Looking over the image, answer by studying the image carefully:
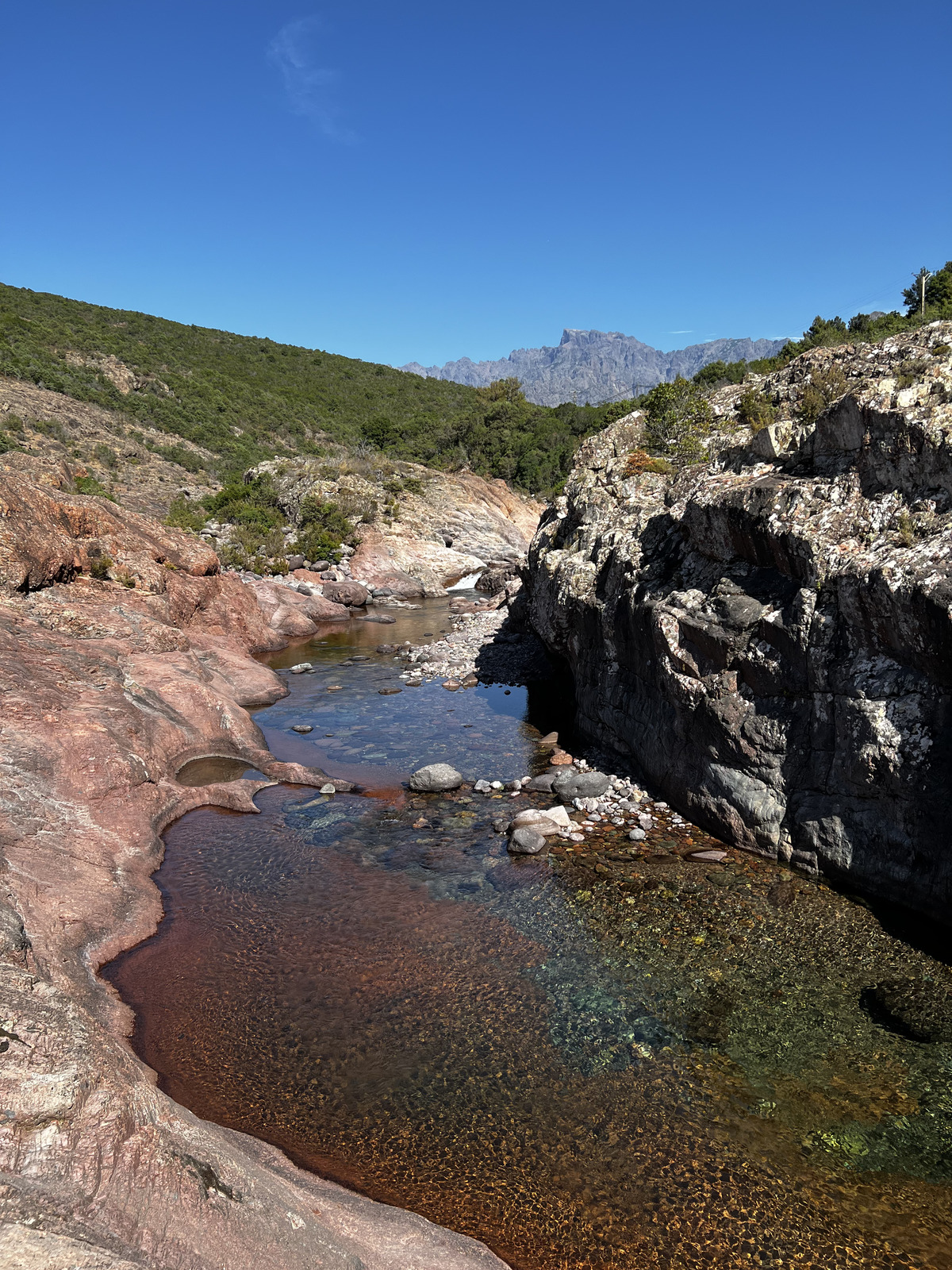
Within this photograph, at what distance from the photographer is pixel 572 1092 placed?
859 centimetres

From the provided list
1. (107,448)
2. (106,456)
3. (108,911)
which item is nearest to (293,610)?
(108,911)

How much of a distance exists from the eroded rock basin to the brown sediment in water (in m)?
0.03

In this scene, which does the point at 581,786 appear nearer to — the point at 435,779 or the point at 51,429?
the point at 435,779

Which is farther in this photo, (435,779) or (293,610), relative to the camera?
(293,610)

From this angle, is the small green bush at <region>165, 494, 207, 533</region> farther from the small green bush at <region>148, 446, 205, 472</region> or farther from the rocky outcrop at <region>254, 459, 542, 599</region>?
the small green bush at <region>148, 446, 205, 472</region>

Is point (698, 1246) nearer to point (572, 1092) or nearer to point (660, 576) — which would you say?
point (572, 1092)

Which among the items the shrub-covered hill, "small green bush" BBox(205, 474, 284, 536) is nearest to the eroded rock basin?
"small green bush" BBox(205, 474, 284, 536)

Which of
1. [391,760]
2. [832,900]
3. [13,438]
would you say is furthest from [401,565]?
[832,900]

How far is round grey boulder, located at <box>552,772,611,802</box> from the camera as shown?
1661 cm

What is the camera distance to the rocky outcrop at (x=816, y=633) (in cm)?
1110

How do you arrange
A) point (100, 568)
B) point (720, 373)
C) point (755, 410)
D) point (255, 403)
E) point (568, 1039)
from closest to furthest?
point (568, 1039) < point (755, 410) < point (100, 568) < point (720, 373) < point (255, 403)

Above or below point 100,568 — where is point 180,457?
above

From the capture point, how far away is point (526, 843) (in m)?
14.4

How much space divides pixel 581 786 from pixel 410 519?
4161 centimetres
